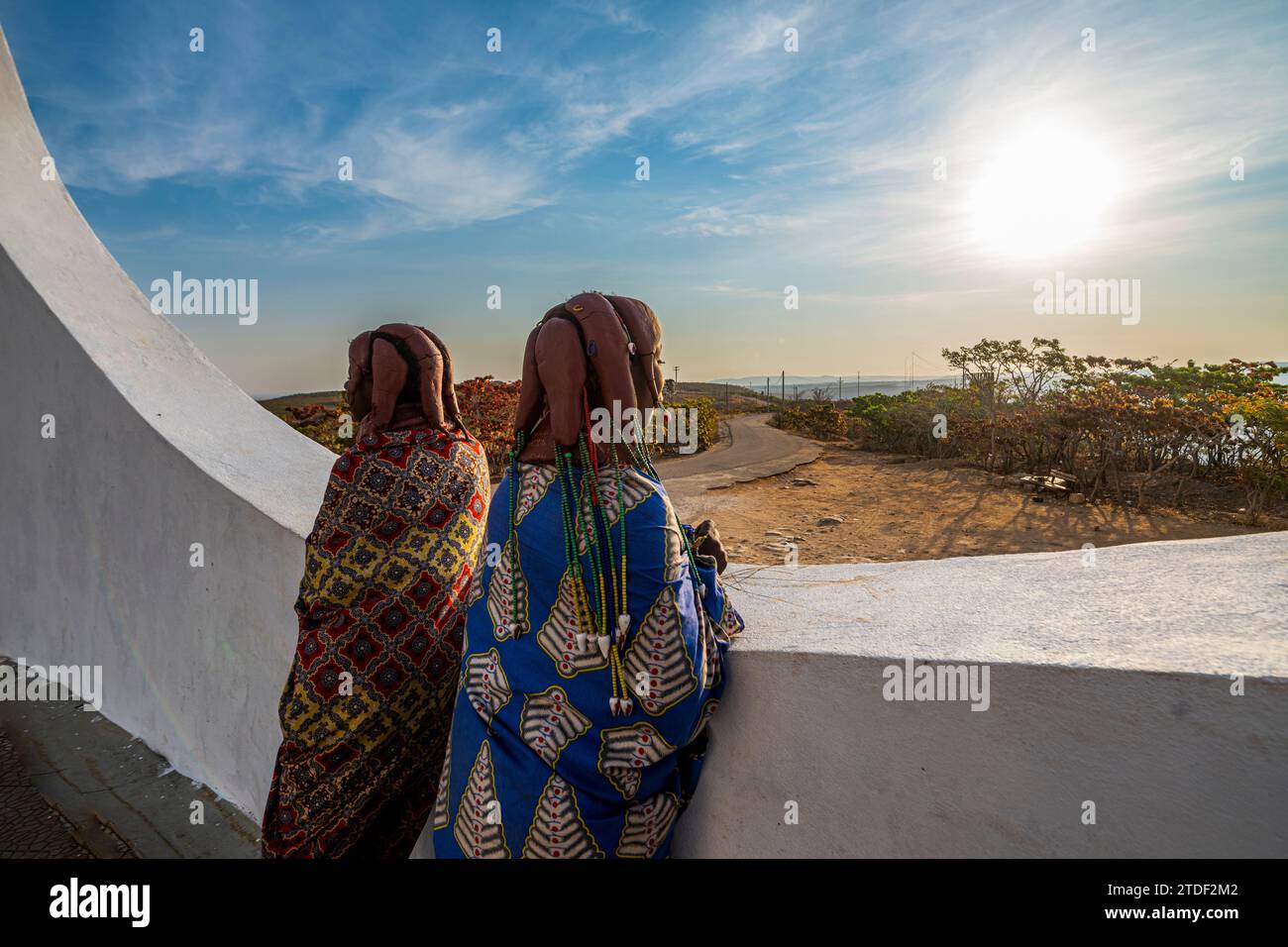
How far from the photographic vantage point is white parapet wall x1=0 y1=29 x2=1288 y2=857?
1.14 m

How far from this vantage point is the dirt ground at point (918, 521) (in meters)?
9.04

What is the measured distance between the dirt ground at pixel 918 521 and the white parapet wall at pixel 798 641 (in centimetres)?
590

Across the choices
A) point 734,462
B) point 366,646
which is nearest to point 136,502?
point 366,646

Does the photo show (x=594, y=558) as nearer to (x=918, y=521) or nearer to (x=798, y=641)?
(x=798, y=641)

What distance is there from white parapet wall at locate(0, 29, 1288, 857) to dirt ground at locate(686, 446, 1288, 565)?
5.90 m

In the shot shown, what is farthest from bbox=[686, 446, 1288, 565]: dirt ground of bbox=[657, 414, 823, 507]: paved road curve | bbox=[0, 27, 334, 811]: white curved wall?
bbox=[0, 27, 334, 811]: white curved wall

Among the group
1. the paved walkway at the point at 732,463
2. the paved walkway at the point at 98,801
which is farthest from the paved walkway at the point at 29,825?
the paved walkway at the point at 732,463

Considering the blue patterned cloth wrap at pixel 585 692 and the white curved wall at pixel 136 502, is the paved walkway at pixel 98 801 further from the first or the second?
the blue patterned cloth wrap at pixel 585 692

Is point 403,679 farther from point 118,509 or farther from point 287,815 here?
point 118,509

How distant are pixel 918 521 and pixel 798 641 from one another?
967 centimetres

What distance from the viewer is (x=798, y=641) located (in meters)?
1.50
